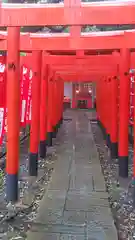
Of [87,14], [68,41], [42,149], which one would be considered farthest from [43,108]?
[87,14]

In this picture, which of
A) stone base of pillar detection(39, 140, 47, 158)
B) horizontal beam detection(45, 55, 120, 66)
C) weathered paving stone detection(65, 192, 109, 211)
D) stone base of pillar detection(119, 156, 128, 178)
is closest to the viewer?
weathered paving stone detection(65, 192, 109, 211)

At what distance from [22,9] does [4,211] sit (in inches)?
117

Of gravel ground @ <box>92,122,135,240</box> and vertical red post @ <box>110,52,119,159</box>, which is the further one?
vertical red post @ <box>110,52,119,159</box>

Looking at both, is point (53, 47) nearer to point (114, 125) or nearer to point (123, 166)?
point (123, 166)

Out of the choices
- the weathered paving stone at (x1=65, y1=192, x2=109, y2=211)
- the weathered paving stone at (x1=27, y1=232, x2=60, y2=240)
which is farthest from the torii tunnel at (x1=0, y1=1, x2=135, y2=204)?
the weathered paving stone at (x1=27, y1=232, x2=60, y2=240)

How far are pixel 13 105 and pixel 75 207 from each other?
72.9 inches

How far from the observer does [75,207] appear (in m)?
5.16

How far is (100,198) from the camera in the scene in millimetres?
5652

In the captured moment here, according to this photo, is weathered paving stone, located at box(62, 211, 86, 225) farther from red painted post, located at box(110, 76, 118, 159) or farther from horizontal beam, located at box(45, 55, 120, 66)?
red painted post, located at box(110, 76, 118, 159)

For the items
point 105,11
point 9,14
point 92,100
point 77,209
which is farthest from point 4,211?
point 92,100

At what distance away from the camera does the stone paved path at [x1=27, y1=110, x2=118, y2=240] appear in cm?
421

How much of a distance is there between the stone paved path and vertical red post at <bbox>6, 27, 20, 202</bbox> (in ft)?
2.05

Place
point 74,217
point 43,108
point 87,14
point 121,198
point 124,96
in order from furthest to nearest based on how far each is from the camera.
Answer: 1. point 43,108
2. point 124,96
3. point 121,198
4. point 74,217
5. point 87,14

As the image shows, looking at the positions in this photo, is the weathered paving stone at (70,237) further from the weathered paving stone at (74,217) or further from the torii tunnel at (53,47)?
the torii tunnel at (53,47)
